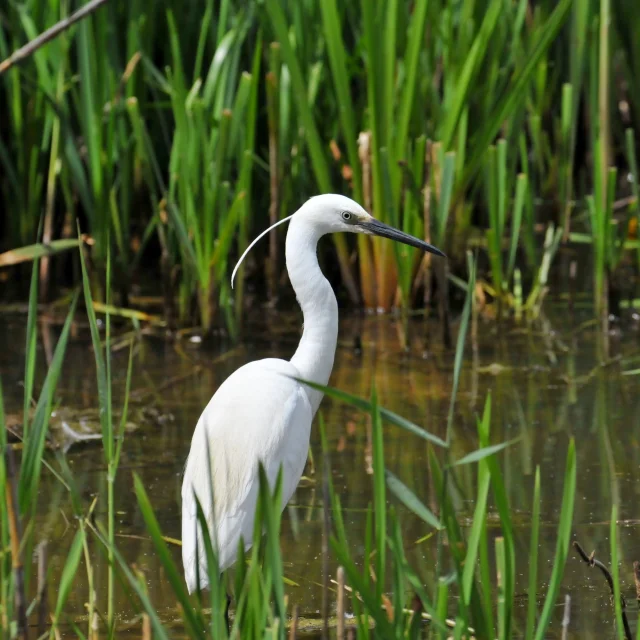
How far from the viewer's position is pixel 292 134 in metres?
4.57

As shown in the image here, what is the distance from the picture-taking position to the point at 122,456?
11.4ft

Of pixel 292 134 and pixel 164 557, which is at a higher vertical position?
pixel 292 134

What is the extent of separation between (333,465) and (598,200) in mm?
1568

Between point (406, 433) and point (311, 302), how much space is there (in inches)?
41.3

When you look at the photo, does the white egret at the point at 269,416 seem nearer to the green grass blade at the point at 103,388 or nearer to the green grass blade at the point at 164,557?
the green grass blade at the point at 103,388

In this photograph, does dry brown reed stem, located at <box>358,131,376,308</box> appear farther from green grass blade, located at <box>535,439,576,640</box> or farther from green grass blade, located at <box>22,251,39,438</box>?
green grass blade, located at <box>535,439,576,640</box>

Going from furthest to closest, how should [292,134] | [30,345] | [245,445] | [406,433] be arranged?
[292,134], [406,433], [245,445], [30,345]

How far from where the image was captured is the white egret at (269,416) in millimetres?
2424

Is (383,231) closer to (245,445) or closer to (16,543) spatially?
(245,445)

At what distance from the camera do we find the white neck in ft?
9.04

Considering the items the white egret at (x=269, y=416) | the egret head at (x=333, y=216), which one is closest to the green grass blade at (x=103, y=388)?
the white egret at (x=269, y=416)

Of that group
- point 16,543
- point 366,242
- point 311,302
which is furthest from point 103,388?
point 366,242

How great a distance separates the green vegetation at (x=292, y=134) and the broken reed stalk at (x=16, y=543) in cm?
253

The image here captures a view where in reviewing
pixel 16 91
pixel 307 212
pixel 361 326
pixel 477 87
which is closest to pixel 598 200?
pixel 477 87
